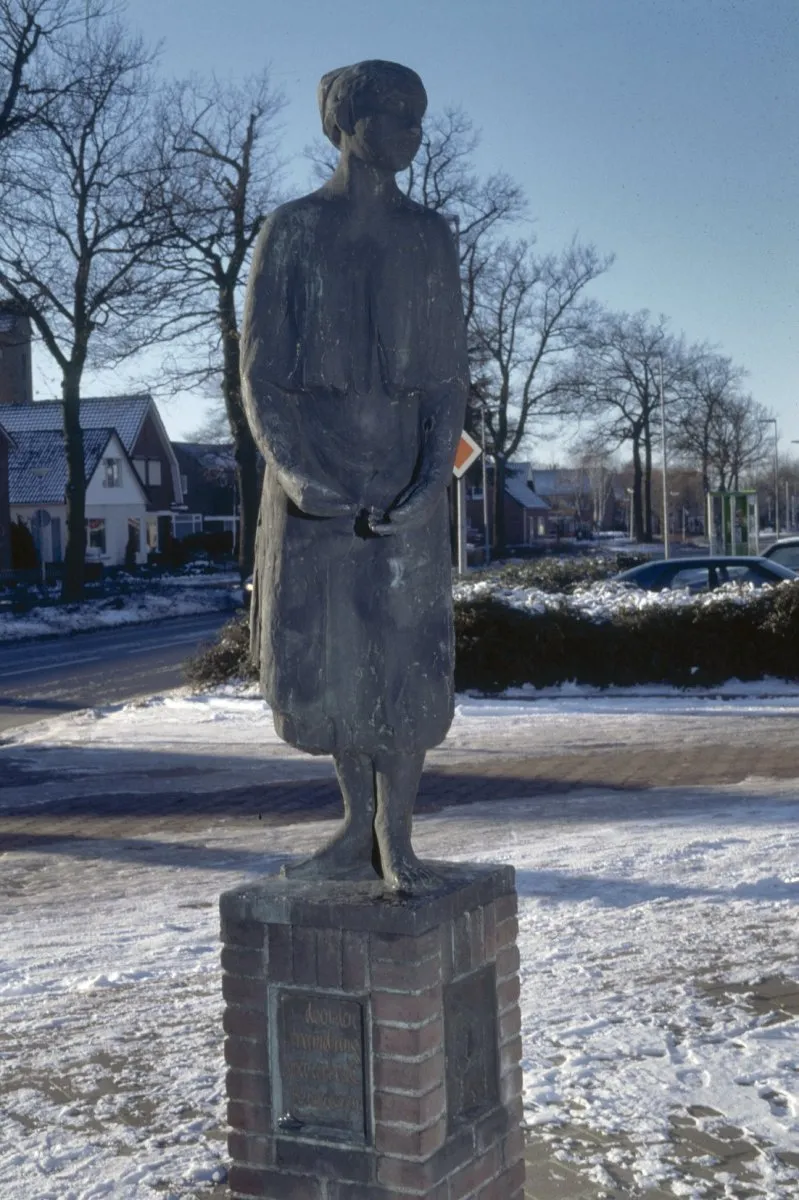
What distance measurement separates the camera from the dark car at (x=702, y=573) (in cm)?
1908

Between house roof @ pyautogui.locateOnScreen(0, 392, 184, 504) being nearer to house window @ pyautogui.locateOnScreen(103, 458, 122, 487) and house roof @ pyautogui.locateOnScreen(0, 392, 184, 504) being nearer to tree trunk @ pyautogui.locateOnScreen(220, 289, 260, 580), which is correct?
house window @ pyautogui.locateOnScreen(103, 458, 122, 487)

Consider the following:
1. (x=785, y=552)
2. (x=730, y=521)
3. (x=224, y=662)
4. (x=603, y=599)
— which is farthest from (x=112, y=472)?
(x=603, y=599)

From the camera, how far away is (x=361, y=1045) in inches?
148

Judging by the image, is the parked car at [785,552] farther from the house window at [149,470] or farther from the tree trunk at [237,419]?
the house window at [149,470]

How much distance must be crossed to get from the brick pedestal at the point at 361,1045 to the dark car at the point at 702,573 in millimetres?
15237

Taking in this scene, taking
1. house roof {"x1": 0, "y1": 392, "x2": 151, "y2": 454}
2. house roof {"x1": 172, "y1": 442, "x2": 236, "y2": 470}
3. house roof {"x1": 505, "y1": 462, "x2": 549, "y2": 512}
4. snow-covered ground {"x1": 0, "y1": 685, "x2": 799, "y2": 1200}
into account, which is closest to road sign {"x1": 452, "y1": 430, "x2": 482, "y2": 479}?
snow-covered ground {"x1": 0, "y1": 685, "x2": 799, "y2": 1200}

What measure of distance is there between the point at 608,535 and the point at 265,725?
8715 cm

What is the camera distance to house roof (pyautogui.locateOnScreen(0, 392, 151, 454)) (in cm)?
6450

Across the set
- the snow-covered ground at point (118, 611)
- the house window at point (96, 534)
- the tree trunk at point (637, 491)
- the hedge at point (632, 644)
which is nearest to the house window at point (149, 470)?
the house window at point (96, 534)

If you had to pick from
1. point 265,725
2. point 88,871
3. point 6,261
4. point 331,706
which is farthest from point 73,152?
point 331,706

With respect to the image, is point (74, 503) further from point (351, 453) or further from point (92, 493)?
point (351, 453)

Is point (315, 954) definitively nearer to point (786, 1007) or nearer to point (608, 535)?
point (786, 1007)

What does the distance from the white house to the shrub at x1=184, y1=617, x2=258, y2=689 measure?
42.2 meters

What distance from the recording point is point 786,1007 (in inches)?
233
